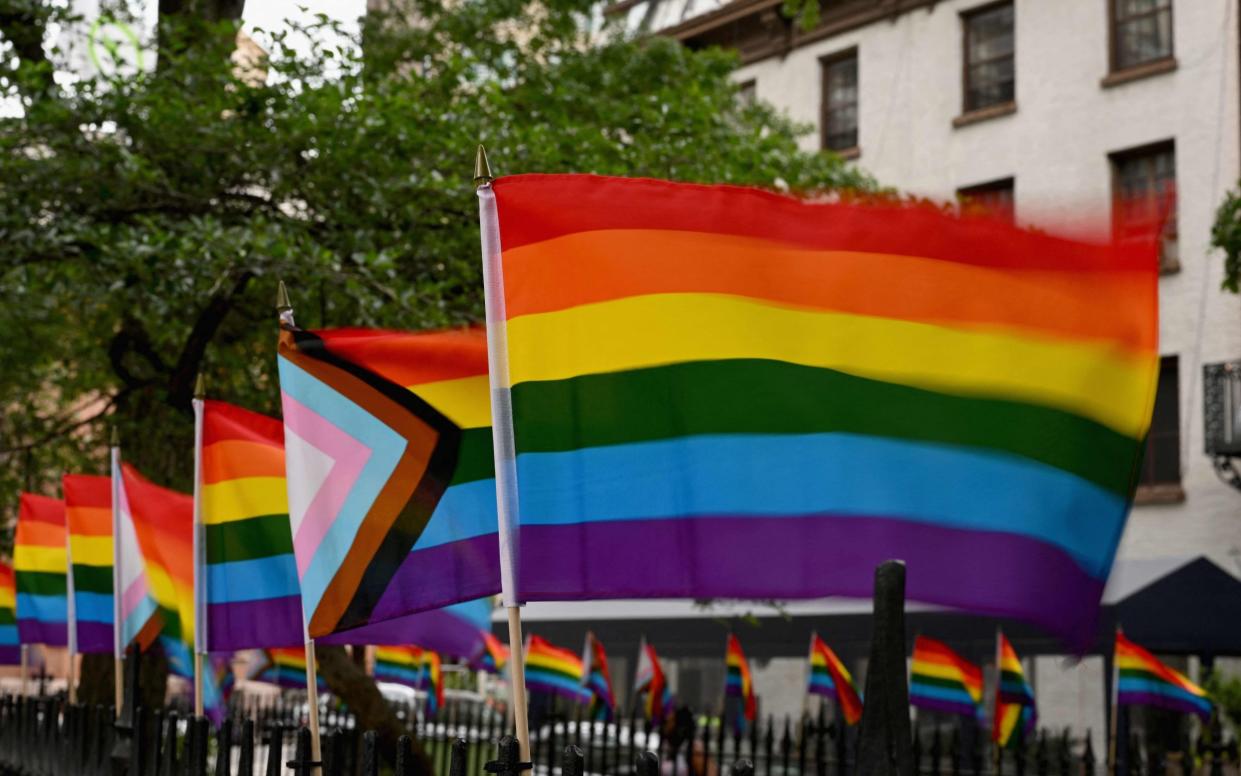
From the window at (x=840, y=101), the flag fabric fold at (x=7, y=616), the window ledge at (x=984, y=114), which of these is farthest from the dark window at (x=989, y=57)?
the flag fabric fold at (x=7, y=616)

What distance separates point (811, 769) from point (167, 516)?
34.8ft

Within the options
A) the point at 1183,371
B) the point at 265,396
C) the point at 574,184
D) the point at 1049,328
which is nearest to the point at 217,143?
the point at 265,396

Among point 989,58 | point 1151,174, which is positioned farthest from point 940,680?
point 989,58

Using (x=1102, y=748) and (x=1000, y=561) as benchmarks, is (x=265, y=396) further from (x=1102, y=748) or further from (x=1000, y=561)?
(x=1102, y=748)

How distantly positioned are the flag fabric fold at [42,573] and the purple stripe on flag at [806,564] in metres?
8.07

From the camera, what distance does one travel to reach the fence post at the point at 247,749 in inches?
215

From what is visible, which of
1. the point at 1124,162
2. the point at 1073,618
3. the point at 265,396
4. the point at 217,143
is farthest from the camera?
the point at 1124,162

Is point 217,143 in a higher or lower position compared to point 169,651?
higher

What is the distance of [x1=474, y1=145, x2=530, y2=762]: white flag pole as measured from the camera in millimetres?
5078

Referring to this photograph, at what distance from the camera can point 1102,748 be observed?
2495 cm

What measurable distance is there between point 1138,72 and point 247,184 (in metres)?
17.3

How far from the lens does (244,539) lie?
8.30 m

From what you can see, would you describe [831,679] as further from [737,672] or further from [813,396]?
[813,396]

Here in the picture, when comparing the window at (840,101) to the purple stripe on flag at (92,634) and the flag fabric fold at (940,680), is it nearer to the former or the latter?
the flag fabric fold at (940,680)
